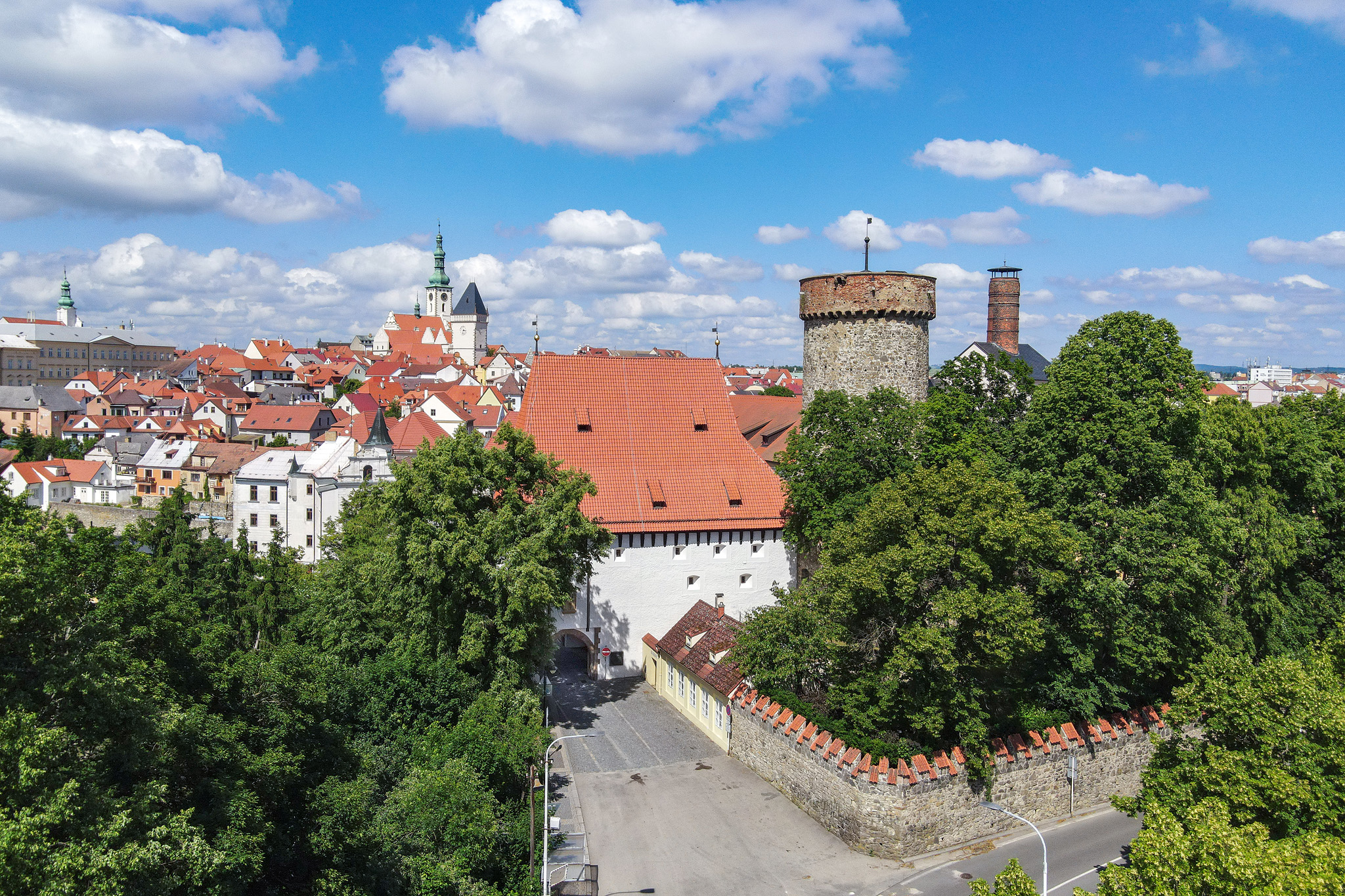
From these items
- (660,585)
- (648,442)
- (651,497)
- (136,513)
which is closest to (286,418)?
(136,513)

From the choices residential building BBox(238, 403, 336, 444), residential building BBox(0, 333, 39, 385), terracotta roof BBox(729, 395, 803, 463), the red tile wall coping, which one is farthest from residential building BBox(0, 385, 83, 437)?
the red tile wall coping

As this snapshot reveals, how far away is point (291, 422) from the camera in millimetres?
87938

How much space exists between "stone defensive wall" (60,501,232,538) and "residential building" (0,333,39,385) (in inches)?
2714

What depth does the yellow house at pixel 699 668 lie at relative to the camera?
87.7 ft

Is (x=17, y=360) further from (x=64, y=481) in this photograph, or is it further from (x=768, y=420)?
(x=768, y=420)

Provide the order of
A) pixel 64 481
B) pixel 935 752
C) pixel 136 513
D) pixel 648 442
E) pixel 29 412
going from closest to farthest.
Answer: pixel 935 752 < pixel 648 442 < pixel 136 513 < pixel 64 481 < pixel 29 412

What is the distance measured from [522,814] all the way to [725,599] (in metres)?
13.7

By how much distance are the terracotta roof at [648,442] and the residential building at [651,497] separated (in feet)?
0.15

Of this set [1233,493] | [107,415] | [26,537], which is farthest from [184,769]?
[107,415]

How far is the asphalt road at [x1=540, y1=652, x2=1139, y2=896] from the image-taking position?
19469 mm

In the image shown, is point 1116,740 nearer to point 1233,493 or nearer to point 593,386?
point 1233,493

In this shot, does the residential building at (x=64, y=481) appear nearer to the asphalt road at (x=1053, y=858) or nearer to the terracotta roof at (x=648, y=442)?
the terracotta roof at (x=648, y=442)

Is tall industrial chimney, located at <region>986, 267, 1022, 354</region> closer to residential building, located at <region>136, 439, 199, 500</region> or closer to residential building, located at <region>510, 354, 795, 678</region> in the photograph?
residential building, located at <region>510, 354, 795, 678</region>

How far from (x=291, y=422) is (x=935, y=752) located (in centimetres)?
7983
